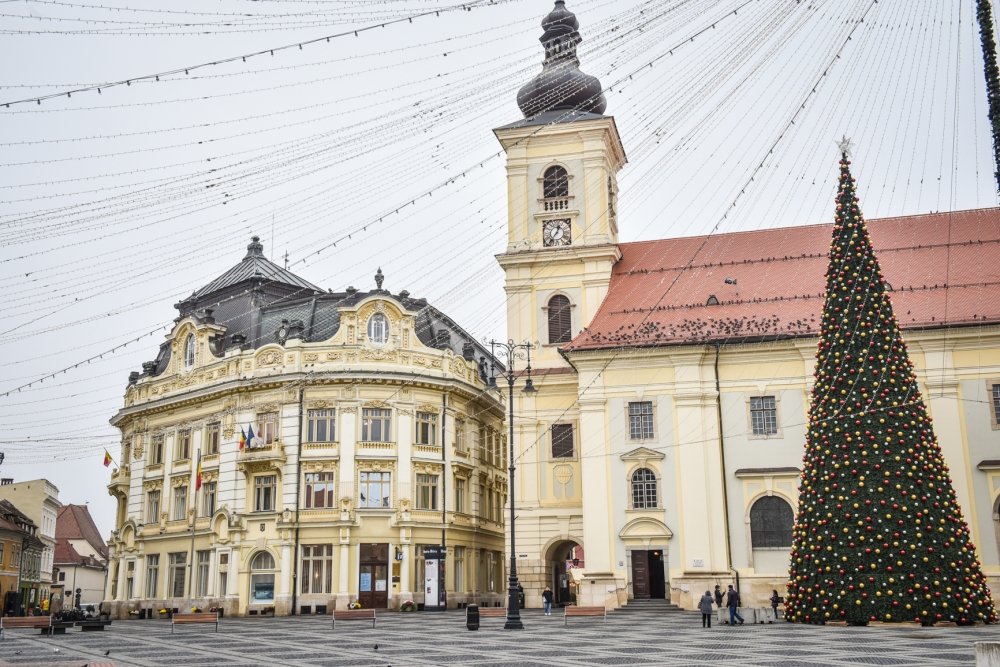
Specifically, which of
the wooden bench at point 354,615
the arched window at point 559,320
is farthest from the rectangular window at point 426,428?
the wooden bench at point 354,615

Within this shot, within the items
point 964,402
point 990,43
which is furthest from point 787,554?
point 990,43

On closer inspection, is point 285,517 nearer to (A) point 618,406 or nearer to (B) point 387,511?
(B) point 387,511

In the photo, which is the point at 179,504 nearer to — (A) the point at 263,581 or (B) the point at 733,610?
(A) the point at 263,581

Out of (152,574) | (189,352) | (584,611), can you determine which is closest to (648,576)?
(584,611)

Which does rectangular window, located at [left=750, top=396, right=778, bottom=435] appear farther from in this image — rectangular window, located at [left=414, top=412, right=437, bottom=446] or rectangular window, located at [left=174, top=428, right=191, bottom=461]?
rectangular window, located at [left=174, top=428, right=191, bottom=461]

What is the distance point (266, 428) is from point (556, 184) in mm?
19443

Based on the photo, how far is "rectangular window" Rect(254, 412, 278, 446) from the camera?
171 ft

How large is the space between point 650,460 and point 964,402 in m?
12.8

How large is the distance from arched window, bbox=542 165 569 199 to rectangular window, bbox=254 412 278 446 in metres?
17.9

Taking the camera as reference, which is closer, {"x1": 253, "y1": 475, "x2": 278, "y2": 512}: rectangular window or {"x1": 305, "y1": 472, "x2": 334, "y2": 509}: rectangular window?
{"x1": 305, "y1": 472, "x2": 334, "y2": 509}: rectangular window

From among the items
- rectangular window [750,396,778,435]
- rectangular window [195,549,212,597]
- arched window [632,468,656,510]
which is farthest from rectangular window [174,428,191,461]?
rectangular window [750,396,778,435]

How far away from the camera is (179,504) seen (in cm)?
5612

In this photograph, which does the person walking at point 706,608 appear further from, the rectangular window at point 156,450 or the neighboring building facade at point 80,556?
the neighboring building facade at point 80,556

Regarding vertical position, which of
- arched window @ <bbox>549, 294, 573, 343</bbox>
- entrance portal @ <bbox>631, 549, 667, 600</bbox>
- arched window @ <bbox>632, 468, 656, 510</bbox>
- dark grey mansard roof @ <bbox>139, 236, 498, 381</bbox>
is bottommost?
entrance portal @ <bbox>631, 549, 667, 600</bbox>
